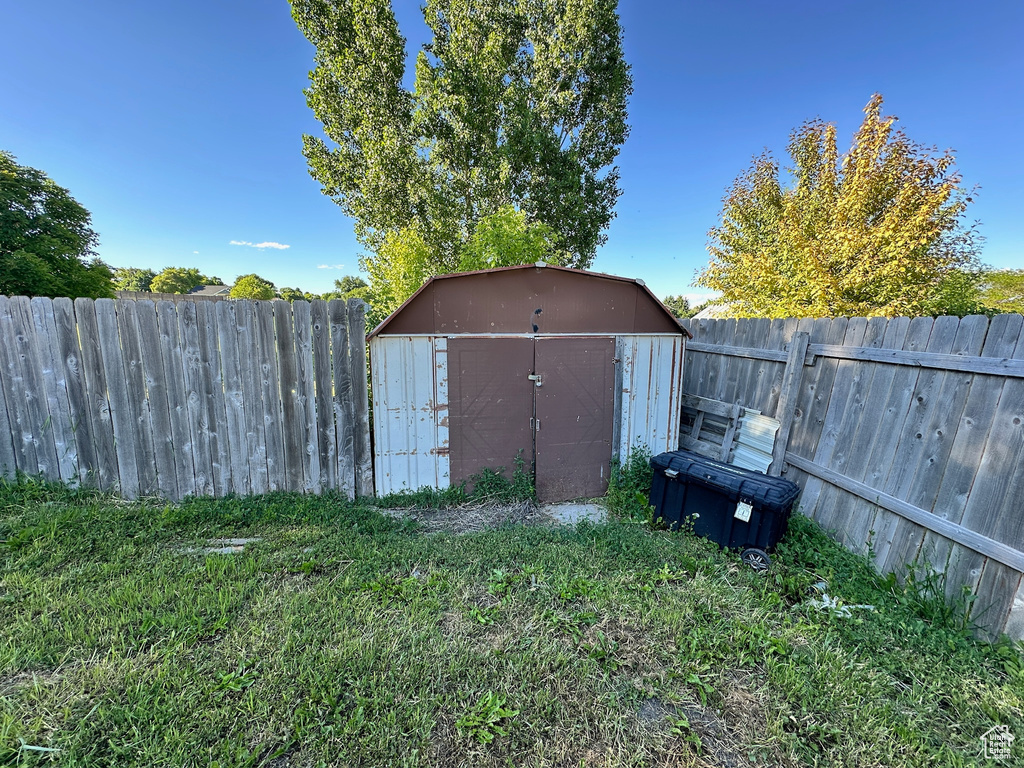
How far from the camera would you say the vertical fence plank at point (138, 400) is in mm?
3275

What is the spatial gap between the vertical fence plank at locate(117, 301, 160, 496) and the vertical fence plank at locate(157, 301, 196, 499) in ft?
0.56

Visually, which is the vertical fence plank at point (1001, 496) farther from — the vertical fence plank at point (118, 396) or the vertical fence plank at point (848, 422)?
the vertical fence plank at point (118, 396)

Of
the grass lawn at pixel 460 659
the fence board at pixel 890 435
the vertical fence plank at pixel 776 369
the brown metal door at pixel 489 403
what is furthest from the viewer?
the brown metal door at pixel 489 403

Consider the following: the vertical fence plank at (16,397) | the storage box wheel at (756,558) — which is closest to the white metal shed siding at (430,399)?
the storage box wheel at (756,558)

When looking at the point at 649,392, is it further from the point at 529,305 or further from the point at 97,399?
the point at 97,399

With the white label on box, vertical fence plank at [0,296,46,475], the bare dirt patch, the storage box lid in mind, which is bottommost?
the bare dirt patch

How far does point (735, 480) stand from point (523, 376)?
2.14 metres

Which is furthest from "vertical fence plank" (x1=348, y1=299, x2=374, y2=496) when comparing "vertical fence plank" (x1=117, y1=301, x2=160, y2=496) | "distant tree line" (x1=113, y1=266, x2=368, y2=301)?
"distant tree line" (x1=113, y1=266, x2=368, y2=301)

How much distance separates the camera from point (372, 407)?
3859 millimetres

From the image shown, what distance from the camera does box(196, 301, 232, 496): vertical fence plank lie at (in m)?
3.40

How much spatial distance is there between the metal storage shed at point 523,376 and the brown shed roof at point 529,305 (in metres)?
0.01

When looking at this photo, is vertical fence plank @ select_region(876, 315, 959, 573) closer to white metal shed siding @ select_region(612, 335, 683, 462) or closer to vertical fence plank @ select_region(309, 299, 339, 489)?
white metal shed siding @ select_region(612, 335, 683, 462)

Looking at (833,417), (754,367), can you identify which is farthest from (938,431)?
(754,367)

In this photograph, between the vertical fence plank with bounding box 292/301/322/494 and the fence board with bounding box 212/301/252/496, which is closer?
the fence board with bounding box 212/301/252/496
